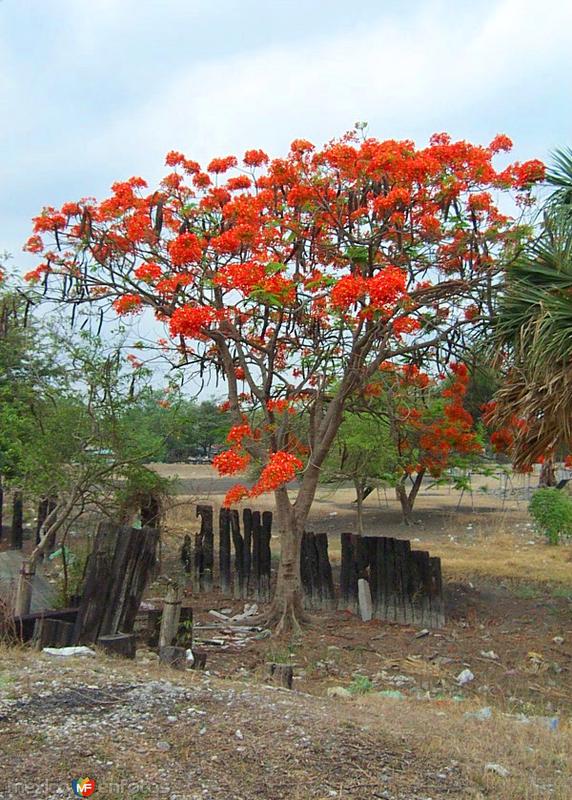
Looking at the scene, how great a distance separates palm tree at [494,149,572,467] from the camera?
25.4 feet

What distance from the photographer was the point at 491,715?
19.9ft

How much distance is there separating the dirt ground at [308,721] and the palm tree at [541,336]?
2.55 meters

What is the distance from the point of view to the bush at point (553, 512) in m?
17.3

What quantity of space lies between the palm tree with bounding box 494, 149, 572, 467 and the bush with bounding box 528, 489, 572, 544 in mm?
9256

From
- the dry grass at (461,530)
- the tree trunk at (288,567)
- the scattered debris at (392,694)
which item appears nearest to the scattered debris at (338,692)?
the scattered debris at (392,694)

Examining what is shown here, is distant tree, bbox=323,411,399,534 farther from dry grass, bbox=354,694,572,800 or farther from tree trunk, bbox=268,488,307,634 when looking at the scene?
dry grass, bbox=354,694,572,800

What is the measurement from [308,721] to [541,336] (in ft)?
14.9

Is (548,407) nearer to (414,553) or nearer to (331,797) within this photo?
(414,553)

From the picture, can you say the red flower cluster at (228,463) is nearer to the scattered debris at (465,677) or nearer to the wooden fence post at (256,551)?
the wooden fence post at (256,551)

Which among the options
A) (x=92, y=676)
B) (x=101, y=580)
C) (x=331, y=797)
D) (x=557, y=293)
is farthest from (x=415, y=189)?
(x=331, y=797)

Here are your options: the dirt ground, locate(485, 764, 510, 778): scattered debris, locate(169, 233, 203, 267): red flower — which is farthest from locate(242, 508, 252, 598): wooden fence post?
locate(485, 764, 510, 778): scattered debris

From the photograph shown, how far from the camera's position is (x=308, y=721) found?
4836mm

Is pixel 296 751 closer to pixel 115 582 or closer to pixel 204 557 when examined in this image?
pixel 115 582

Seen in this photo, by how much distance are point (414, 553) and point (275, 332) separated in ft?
11.6
